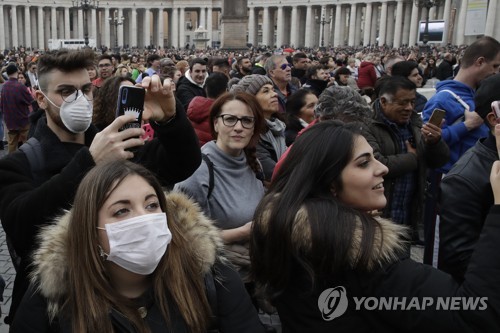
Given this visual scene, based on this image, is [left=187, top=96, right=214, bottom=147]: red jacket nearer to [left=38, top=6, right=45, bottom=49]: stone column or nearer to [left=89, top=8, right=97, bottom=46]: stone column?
[left=89, top=8, right=97, bottom=46]: stone column

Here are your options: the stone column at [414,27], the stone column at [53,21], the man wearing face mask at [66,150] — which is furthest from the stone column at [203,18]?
the man wearing face mask at [66,150]

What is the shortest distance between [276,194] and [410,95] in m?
2.85

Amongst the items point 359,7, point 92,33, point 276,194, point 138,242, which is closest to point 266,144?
point 276,194

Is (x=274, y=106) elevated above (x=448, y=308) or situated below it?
above

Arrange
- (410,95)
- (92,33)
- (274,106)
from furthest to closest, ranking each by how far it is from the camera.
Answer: (92,33) → (274,106) → (410,95)

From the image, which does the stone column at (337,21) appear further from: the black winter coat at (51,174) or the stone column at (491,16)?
the black winter coat at (51,174)

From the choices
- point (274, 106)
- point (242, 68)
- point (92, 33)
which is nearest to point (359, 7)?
point (92, 33)

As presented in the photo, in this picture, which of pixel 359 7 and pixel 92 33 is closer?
pixel 359 7

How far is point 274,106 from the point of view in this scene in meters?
5.37

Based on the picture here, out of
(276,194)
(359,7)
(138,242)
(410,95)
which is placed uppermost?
(359,7)

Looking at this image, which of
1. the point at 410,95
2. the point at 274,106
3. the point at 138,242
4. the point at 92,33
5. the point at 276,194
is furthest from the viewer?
the point at 92,33

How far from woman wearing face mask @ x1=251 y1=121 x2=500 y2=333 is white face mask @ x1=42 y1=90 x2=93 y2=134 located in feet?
4.30

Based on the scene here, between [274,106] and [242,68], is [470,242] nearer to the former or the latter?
[274,106]

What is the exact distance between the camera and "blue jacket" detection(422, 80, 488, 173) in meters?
4.96
